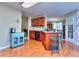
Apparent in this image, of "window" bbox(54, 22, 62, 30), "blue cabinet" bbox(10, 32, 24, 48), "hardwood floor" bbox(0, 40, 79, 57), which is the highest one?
"window" bbox(54, 22, 62, 30)

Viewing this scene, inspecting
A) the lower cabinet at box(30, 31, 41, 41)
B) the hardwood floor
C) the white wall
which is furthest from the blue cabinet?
the lower cabinet at box(30, 31, 41, 41)

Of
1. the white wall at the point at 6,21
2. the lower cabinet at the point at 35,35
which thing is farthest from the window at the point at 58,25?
the white wall at the point at 6,21

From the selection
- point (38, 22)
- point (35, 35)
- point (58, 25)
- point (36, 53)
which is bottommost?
point (36, 53)

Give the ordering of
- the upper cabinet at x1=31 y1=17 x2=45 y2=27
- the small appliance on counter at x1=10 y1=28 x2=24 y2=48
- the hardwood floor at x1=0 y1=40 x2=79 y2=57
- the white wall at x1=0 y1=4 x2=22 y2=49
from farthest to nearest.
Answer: the upper cabinet at x1=31 y1=17 x2=45 y2=27 < the small appliance on counter at x1=10 y1=28 x2=24 y2=48 < the white wall at x1=0 y1=4 x2=22 y2=49 < the hardwood floor at x1=0 y1=40 x2=79 y2=57

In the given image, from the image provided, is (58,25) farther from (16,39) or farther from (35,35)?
(16,39)

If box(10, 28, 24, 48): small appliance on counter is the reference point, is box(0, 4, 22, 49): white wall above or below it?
above

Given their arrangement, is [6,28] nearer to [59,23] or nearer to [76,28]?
[76,28]

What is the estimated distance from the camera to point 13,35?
244 inches

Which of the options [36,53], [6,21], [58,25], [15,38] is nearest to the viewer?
[36,53]

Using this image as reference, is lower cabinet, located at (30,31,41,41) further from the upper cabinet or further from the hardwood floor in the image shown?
the hardwood floor

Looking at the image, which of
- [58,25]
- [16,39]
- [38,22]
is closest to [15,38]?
[16,39]

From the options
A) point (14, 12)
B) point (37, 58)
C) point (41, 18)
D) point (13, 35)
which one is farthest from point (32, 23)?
point (37, 58)

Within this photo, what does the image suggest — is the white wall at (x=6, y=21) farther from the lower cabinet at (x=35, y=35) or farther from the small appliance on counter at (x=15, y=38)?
the lower cabinet at (x=35, y=35)

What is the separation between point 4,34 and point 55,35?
274 cm
